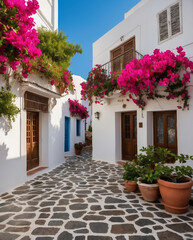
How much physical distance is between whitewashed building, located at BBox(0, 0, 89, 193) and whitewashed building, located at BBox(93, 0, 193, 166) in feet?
8.05

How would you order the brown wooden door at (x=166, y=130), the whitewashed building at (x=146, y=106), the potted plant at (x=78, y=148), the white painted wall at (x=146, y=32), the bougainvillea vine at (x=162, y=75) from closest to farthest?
the bougainvillea vine at (x=162, y=75)
the white painted wall at (x=146, y=32)
the whitewashed building at (x=146, y=106)
the brown wooden door at (x=166, y=130)
the potted plant at (x=78, y=148)

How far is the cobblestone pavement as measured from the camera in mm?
2859

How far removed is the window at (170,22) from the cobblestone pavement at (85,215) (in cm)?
583

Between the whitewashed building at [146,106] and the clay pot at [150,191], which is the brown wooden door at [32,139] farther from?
the clay pot at [150,191]

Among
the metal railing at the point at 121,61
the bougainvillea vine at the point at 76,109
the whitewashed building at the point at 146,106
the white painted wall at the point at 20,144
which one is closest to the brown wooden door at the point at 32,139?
the white painted wall at the point at 20,144

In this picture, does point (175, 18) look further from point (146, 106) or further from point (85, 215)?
point (85, 215)

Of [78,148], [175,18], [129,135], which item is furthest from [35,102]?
[175,18]

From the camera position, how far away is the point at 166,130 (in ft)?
21.7

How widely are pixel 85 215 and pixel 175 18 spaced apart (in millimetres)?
7122

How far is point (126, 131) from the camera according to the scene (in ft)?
27.9

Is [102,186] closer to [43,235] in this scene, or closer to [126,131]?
[43,235]

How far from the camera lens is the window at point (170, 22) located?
5.91m

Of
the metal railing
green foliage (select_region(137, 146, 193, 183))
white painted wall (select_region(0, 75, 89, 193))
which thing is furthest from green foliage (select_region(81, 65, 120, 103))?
green foliage (select_region(137, 146, 193, 183))

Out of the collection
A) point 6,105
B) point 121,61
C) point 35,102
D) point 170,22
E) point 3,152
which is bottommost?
point 3,152
